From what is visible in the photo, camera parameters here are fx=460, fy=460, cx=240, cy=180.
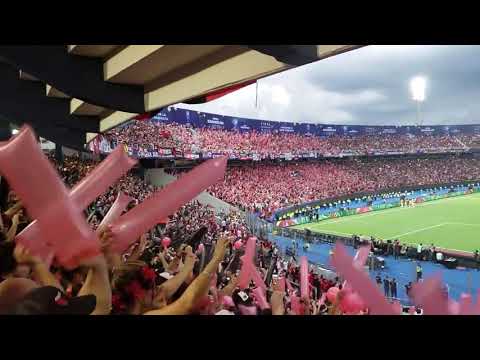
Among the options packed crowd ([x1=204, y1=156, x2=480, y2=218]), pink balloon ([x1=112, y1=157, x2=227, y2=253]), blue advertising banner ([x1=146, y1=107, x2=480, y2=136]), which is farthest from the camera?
blue advertising banner ([x1=146, y1=107, x2=480, y2=136])

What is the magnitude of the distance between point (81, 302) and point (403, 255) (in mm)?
12393

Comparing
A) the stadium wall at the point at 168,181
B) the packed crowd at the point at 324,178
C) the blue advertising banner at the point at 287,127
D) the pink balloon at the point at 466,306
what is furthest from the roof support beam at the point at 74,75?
the blue advertising banner at the point at 287,127

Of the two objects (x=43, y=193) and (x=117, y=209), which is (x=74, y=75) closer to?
(x=117, y=209)

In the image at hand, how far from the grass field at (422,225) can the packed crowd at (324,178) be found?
2320mm

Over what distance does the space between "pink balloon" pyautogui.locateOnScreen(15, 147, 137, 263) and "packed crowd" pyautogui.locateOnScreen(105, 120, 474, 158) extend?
274 inches

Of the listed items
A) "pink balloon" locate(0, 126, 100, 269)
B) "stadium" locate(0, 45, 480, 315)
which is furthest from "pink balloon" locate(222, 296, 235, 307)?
"pink balloon" locate(0, 126, 100, 269)

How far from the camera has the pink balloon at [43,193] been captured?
3.08 ft


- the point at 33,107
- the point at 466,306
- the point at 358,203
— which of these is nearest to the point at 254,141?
the point at 358,203

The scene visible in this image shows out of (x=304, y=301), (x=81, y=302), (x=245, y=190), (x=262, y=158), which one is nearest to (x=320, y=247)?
(x=245, y=190)

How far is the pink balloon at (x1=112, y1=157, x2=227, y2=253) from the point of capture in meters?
1.15

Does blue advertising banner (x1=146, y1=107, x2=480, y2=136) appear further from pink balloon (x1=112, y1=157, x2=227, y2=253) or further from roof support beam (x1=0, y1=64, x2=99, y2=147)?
pink balloon (x1=112, y1=157, x2=227, y2=253)
